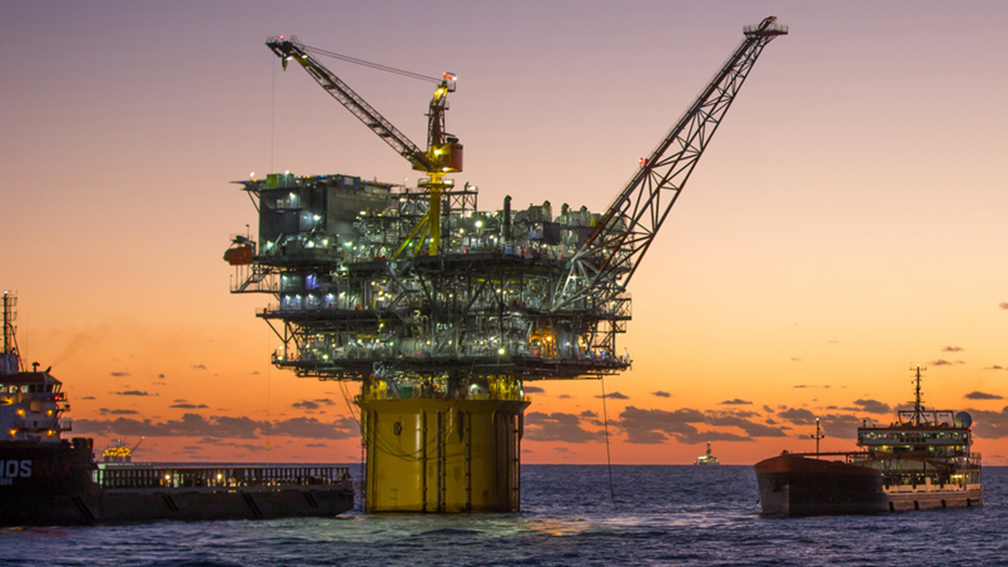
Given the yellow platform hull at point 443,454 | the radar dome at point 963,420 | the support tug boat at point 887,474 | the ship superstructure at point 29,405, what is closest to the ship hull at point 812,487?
the support tug boat at point 887,474

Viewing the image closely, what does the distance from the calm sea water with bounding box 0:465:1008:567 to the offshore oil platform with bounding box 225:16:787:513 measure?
383cm

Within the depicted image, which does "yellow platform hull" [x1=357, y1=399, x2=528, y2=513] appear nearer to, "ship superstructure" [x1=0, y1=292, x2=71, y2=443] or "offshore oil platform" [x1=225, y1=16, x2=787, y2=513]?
"offshore oil platform" [x1=225, y1=16, x2=787, y2=513]

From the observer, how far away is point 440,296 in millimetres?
75062

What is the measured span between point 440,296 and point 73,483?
2119cm

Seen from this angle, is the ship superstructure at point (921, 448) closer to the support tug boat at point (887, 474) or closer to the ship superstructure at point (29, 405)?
the support tug boat at point (887, 474)

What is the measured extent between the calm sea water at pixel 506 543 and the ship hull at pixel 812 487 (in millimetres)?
3291

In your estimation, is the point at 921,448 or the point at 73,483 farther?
the point at 921,448

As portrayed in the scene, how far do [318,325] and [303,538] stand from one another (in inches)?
662

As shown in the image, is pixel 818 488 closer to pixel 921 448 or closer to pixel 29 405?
pixel 921 448

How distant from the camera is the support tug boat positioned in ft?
287

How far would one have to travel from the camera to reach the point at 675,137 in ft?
249

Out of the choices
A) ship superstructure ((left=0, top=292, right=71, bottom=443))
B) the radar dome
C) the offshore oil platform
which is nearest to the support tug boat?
the radar dome

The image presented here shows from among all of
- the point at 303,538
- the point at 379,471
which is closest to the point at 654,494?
the point at 379,471

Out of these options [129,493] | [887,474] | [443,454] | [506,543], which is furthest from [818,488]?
[129,493]
